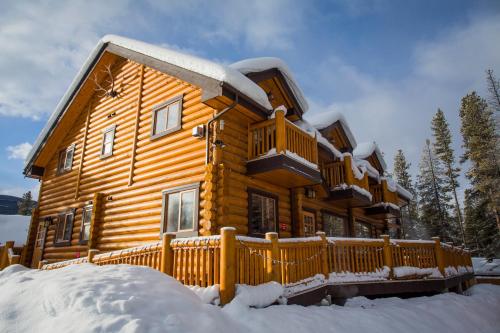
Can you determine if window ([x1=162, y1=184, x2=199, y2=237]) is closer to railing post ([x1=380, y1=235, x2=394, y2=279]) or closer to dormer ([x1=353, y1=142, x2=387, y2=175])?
railing post ([x1=380, y1=235, x2=394, y2=279])

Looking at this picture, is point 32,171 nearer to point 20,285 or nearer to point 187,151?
point 187,151

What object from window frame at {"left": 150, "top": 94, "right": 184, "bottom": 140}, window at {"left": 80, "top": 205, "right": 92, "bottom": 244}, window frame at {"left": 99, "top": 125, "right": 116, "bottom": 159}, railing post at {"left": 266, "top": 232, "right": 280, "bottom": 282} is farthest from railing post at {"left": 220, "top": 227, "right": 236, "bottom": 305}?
window at {"left": 80, "top": 205, "right": 92, "bottom": 244}

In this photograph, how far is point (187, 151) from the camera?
1082 centimetres

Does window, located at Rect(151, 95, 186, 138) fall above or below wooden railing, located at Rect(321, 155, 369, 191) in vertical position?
above

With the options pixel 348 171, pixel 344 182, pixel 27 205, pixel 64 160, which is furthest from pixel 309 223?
pixel 27 205

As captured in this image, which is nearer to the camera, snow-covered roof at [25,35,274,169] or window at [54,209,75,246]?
snow-covered roof at [25,35,274,169]

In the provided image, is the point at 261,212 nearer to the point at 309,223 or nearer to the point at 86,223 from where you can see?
the point at 309,223

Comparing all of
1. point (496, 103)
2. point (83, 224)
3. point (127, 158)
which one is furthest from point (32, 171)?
point (496, 103)

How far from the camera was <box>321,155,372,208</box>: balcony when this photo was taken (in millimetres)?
14930

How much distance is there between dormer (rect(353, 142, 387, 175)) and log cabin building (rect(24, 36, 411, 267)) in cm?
388

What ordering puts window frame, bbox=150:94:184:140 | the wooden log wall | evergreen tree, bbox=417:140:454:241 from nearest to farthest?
the wooden log wall, window frame, bbox=150:94:184:140, evergreen tree, bbox=417:140:454:241

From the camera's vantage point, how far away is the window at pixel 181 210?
9.87 m

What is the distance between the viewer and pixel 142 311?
4.15 m

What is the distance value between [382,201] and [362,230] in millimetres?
2642
